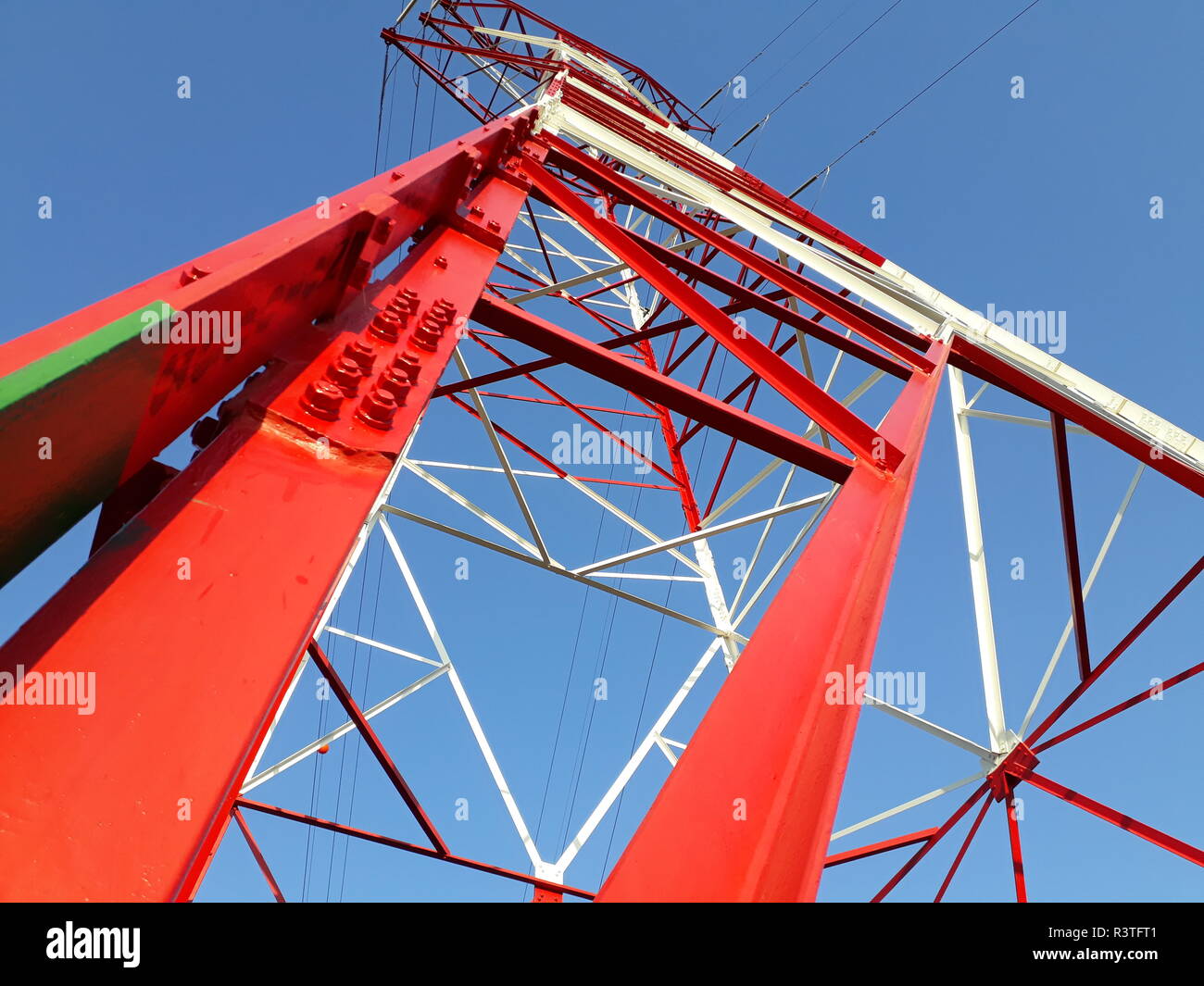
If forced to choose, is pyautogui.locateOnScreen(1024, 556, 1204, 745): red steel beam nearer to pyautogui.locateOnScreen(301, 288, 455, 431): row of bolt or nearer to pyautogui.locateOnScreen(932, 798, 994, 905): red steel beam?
pyautogui.locateOnScreen(932, 798, 994, 905): red steel beam

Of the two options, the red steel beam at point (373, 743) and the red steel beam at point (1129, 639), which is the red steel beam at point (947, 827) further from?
the red steel beam at point (373, 743)

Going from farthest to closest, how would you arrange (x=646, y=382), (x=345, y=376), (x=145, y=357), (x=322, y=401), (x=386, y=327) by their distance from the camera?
(x=646, y=382)
(x=386, y=327)
(x=345, y=376)
(x=322, y=401)
(x=145, y=357)

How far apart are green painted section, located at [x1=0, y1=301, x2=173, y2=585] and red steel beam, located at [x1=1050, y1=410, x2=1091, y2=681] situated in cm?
554

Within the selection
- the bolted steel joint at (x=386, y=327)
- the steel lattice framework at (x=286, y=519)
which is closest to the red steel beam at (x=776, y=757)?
the steel lattice framework at (x=286, y=519)

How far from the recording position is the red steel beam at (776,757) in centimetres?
170

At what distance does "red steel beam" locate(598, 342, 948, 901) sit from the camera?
170 centimetres

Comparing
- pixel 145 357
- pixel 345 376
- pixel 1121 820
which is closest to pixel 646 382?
pixel 345 376

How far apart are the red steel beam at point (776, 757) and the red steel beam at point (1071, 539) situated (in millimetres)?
3349

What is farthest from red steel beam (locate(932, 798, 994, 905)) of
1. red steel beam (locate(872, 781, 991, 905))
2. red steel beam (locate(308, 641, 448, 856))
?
red steel beam (locate(308, 641, 448, 856))

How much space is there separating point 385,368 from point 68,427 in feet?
4.01

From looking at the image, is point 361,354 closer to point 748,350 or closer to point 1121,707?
point 748,350

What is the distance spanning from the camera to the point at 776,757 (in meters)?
2.00
